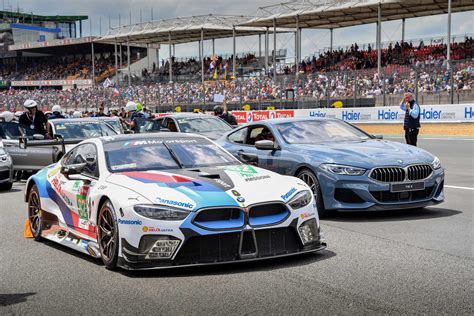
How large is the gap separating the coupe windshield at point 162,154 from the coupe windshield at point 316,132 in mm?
2699

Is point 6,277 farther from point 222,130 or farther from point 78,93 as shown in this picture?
point 78,93

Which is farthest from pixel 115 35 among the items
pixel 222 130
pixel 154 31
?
pixel 222 130

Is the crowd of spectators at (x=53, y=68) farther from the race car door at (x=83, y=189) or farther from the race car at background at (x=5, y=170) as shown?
the race car door at (x=83, y=189)

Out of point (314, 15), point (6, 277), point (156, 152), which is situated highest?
point (314, 15)

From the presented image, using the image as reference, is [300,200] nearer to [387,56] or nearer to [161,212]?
[161,212]

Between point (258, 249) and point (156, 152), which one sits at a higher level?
point (156, 152)

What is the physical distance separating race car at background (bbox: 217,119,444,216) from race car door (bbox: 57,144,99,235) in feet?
6.05

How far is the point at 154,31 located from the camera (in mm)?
57062

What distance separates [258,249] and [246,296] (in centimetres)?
84

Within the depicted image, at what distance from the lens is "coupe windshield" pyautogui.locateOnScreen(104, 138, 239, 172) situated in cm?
714

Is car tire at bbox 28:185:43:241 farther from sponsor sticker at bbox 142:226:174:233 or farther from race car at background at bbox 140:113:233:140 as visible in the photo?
race car at background at bbox 140:113:233:140

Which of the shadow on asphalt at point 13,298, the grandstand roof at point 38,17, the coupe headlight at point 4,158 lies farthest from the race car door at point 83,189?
the grandstand roof at point 38,17

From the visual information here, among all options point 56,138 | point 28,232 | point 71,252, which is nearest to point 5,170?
point 56,138

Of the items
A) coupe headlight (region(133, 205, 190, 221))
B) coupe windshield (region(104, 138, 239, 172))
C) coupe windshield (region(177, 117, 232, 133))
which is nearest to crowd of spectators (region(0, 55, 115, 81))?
coupe windshield (region(177, 117, 232, 133))
